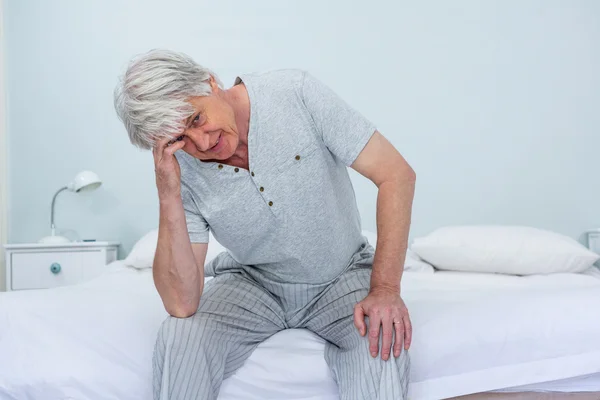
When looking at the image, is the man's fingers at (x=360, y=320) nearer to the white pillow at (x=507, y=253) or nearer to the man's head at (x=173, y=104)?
the man's head at (x=173, y=104)

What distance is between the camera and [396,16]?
118 inches

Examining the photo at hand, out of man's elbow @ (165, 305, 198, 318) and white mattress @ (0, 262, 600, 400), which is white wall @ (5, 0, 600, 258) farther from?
man's elbow @ (165, 305, 198, 318)

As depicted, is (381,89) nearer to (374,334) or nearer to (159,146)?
(159,146)

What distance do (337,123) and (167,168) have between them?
36cm

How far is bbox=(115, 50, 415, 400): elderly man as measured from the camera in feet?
3.68

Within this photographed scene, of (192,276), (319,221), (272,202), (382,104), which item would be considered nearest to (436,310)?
(319,221)

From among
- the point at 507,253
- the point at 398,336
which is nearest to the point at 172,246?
the point at 398,336

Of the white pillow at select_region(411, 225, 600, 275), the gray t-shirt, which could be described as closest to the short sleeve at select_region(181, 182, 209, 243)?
the gray t-shirt

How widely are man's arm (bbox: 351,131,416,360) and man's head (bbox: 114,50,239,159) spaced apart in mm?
306

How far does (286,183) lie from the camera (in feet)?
4.23

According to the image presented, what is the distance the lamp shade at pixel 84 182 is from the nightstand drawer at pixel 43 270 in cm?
30

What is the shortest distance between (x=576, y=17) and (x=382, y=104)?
3.27 ft

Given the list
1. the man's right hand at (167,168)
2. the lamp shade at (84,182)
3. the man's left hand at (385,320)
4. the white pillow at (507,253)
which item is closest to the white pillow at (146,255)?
the lamp shade at (84,182)

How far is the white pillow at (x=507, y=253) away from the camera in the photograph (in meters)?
2.26
